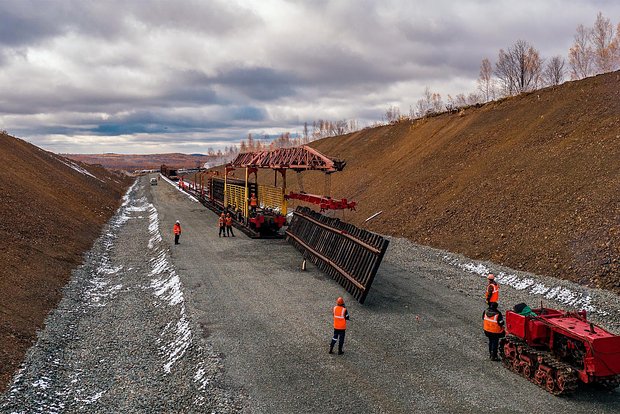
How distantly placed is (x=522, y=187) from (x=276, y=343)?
18.4m

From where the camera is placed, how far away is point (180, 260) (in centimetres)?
2142

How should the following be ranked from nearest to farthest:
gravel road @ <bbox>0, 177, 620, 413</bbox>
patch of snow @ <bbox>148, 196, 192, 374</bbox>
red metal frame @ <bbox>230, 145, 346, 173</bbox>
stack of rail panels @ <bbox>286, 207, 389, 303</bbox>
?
1. gravel road @ <bbox>0, 177, 620, 413</bbox>
2. patch of snow @ <bbox>148, 196, 192, 374</bbox>
3. stack of rail panels @ <bbox>286, 207, 389, 303</bbox>
4. red metal frame @ <bbox>230, 145, 346, 173</bbox>

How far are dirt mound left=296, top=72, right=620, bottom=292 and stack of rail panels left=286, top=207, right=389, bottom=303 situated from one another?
6.86m

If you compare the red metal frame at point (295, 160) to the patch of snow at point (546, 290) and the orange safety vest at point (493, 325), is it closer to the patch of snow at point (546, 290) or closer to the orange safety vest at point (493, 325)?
the patch of snow at point (546, 290)

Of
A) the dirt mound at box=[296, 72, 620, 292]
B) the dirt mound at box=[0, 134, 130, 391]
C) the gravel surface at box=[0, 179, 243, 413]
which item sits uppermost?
the dirt mound at box=[296, 72, 620, 292]

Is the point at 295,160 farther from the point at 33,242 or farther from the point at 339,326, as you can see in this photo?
the point at 339,326

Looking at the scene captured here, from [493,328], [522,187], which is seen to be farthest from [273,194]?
[493,328]

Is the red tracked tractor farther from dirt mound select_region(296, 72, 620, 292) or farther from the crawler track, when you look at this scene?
dirt mound select_region(296, 72, 620, 292)

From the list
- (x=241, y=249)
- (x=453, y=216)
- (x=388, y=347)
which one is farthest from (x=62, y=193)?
(x=388, y=347)

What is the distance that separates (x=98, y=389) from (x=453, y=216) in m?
20.8

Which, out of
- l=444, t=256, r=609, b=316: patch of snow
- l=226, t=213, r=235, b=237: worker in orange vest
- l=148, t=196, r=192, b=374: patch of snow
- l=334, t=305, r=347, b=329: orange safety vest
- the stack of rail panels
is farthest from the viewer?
l=226, t=213, r=235, b=237: worker in orange vest

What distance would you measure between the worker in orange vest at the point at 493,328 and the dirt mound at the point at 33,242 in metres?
11.4

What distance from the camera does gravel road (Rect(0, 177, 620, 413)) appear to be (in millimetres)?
9180

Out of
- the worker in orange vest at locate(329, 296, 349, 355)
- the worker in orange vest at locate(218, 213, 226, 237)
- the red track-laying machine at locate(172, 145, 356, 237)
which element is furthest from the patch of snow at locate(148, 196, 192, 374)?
the red track-laying machine at locate(172, 145, 356, 237)
